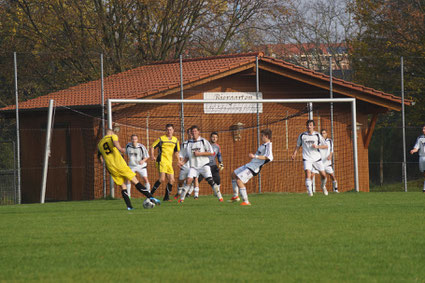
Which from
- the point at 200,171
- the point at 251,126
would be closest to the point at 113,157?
the point at 200,171

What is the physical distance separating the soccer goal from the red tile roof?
75 centimetres

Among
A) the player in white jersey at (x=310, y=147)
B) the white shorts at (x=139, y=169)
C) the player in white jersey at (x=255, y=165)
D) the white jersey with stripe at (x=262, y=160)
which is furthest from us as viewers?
the white shorts at (x=139, y=169)

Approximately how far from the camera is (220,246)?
836cm

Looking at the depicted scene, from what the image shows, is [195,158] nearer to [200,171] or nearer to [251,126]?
[200,171]

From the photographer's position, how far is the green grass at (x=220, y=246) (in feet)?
21.7

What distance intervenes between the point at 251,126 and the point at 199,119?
1861 mm

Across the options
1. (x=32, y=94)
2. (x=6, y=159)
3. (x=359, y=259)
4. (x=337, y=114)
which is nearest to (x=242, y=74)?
(x=337, y=114)

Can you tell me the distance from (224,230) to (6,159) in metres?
13.5

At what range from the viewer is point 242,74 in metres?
25.0

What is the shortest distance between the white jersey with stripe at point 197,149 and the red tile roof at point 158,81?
5.72m

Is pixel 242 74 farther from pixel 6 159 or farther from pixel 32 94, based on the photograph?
pixel 32 94

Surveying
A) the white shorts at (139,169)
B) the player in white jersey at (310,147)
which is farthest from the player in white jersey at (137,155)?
the player in white jersey at (310,147)

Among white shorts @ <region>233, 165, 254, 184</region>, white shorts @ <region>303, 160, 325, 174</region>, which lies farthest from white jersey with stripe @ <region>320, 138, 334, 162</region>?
white shorts @ <region>233, 165, 254, 184</region>

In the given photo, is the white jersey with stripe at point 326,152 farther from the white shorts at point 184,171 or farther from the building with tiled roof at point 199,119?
the white shorts at point 184,171
